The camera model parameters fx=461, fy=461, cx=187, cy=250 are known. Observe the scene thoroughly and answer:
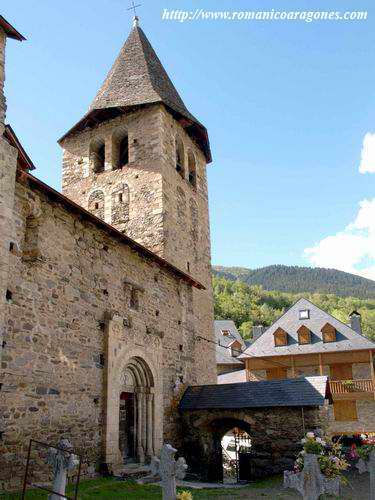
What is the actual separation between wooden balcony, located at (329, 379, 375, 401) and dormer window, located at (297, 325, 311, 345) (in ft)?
9.56

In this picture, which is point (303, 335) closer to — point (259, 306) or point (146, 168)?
point (146, 168)

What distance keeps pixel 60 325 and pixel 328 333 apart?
67.6 ft

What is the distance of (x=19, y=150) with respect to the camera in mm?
9133

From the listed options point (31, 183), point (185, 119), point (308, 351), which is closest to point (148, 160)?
point (185, 119)

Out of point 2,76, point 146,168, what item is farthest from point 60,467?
point 146,168

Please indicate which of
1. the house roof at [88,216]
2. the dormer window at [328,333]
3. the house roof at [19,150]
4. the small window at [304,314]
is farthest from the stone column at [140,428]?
the small window at [304,314]

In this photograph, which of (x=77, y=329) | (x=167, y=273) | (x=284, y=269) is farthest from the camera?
(x=284, y=269)

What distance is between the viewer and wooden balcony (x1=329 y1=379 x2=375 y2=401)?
24.7m

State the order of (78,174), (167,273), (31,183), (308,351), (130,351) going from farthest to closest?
(308,351) → (78,174) → (167,273) → (130,351) → (31,183)

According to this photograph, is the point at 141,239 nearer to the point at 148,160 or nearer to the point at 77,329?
the point at 148,160

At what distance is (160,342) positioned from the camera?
14.0 m

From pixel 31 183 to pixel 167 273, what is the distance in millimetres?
6606

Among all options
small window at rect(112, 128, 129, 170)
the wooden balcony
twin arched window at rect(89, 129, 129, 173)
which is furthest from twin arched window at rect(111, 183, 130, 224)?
the wooden balcony

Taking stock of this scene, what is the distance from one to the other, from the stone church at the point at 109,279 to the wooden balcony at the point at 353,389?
957 cm
